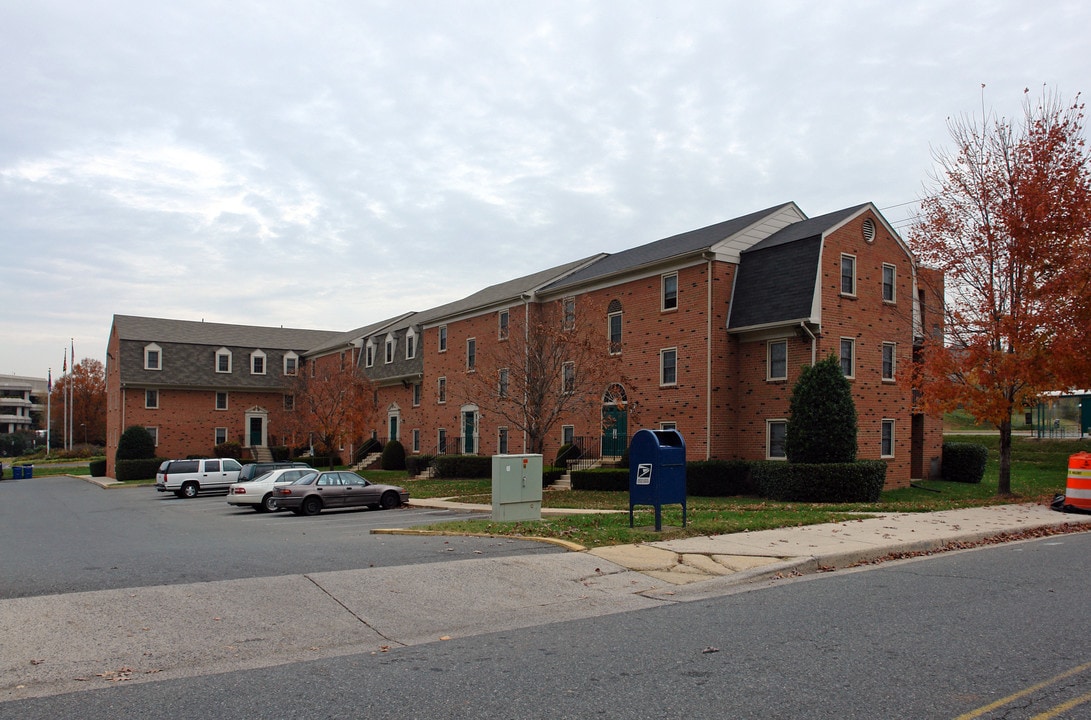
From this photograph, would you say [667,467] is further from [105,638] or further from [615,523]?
[105,638]

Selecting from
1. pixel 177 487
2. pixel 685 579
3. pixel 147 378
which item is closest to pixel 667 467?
pixel 685 579

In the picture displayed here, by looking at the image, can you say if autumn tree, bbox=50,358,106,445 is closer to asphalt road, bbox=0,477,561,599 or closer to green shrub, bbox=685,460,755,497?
asphalt road, bbox=0,477,561,599

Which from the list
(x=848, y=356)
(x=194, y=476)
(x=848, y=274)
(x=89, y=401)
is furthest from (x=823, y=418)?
(x=89, y=401)

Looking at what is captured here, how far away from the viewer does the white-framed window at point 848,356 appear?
27.7 metres

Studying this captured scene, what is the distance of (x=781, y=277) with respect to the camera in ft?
90.5

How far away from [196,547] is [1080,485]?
1833 cm

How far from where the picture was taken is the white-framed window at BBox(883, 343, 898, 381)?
96.2ft

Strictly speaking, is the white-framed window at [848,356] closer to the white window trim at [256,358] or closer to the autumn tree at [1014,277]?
the autumn tree at [1014,277]

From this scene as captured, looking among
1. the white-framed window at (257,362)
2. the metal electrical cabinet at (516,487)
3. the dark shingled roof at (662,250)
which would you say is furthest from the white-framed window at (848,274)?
the white-framed window at (257,362)

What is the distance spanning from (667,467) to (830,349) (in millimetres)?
15418

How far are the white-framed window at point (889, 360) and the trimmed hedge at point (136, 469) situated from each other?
4265 centimetres

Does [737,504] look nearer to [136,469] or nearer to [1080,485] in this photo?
[1080,485]

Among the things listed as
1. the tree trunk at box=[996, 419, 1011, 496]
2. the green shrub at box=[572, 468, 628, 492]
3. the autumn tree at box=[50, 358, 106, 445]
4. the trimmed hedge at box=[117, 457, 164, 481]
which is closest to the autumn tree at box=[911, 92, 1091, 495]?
the tree trunk at box=[996, 419, 1011, 496]

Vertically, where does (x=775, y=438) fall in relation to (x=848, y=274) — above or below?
below
